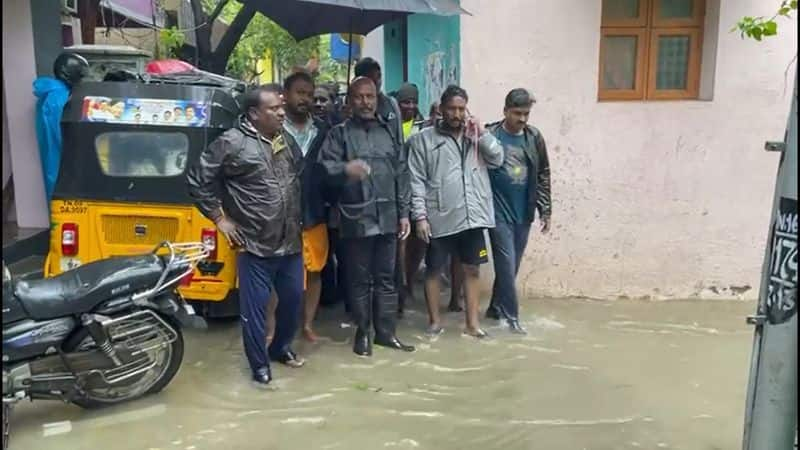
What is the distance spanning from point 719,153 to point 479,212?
241cm

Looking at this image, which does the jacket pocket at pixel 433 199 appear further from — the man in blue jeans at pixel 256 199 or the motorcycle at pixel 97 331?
the motorcycle at pixel 97 331

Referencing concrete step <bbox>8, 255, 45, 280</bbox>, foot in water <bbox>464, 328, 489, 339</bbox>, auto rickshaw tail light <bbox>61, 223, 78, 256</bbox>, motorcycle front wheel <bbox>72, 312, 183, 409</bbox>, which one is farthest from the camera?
concrete step <bbox>8, 255, 45, 280</bbox>

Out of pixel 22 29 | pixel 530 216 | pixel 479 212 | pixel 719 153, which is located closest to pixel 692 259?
pixel 719 153

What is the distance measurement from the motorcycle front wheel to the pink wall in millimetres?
3264

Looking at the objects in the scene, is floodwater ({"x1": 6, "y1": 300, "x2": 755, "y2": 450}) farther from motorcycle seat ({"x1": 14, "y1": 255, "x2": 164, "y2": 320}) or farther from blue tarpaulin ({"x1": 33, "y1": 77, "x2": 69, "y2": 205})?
blue tarpaulin ({"x1": 33, "y1": 77, "x2": 69, "y2": 205})

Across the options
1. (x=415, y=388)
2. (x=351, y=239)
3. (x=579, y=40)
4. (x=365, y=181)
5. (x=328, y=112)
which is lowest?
(x=415, y=388)

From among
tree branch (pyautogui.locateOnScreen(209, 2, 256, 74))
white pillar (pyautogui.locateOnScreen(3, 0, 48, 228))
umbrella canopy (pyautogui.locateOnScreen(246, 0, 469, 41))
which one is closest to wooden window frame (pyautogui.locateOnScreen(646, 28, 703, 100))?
umbrella canopy (pyautogui.locateOnScreen(246, 0, 469, 41))

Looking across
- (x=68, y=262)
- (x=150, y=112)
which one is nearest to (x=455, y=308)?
(x=150, y=112)

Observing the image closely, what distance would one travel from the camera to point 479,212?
5.51 m

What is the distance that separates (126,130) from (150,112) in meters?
0.22

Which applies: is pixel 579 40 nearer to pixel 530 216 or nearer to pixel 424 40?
pixel 530 216

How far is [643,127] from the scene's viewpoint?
6516 mm

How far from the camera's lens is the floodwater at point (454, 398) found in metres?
4.12

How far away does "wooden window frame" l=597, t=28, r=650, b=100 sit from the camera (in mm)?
6578
